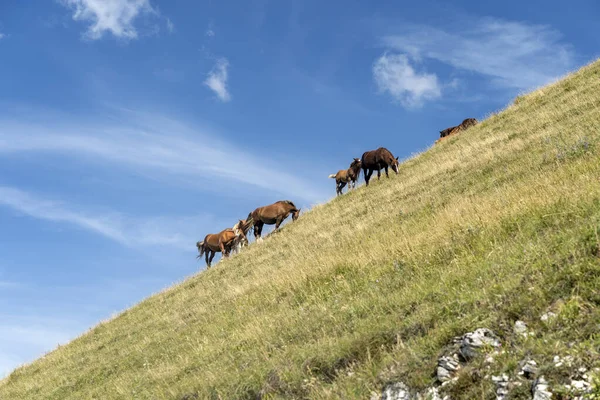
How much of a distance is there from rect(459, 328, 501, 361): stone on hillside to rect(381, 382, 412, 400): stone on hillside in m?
0.60

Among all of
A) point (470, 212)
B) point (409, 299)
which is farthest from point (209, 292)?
point (409, 299)

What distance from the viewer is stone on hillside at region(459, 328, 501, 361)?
4.88 m

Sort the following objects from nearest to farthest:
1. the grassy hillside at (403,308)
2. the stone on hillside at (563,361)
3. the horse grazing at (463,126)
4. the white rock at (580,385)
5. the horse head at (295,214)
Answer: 1. the white rock at (580,385)
2. the stone on hillside at (563,361)
3. the grassy hillside at (403,308)
4. the horse head at (295,214)
5. the horse grazing at (463,126)

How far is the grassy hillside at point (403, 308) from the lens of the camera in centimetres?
517

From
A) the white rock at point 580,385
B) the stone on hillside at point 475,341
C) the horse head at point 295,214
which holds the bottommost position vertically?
the white rock at point 580,385

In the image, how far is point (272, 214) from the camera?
28.9 m

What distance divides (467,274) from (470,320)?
1.57 m

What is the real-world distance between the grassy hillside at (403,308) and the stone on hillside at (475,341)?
119 mm

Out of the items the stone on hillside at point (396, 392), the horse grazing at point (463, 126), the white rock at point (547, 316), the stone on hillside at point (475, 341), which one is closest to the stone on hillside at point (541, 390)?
the stone on hillside at point (475, 341)

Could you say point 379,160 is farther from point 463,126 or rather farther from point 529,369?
point 529,369

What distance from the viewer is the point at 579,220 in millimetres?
6992

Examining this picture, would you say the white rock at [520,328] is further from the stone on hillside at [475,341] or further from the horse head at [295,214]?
the horse head at [295,214]

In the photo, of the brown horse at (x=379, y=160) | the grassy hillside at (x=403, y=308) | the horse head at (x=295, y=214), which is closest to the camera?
the grassy hillside at (x=403, y=308)

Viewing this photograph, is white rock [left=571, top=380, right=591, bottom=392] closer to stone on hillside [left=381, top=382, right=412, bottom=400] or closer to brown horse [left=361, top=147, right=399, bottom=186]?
stone on hillside [left=381, top=382, right=412, bottom=400]
